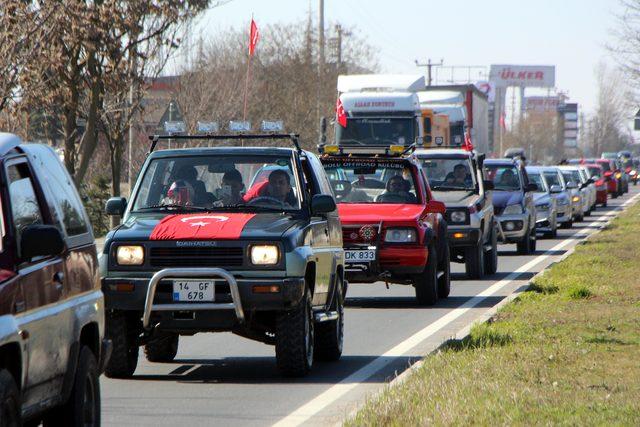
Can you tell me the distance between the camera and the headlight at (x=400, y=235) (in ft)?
57.5

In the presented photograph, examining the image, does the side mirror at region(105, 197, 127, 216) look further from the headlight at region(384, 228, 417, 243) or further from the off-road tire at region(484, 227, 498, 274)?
the off-road tire at region(484, 227, 498, 274)

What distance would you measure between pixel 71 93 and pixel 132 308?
862 inches

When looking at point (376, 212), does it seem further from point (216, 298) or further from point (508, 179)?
point (508, 179)

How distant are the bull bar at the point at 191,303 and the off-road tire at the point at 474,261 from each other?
11.8 meters

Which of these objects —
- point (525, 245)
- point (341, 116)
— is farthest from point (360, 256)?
point (341, 116)

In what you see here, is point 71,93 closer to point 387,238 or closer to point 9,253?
point 387,238

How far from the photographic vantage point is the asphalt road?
9727 mm

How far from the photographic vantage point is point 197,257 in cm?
1121

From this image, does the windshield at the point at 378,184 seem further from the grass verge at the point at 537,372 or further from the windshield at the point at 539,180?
the windshield at the point at 539,180

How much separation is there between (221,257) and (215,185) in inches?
50.0

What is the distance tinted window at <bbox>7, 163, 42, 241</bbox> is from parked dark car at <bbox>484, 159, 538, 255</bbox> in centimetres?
2106

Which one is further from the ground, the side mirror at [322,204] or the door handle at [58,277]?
the door handle at [58,277]

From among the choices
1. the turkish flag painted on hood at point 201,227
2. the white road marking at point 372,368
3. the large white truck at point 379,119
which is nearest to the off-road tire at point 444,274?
the white road marking at point 372,368

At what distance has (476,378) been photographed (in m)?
10.1
